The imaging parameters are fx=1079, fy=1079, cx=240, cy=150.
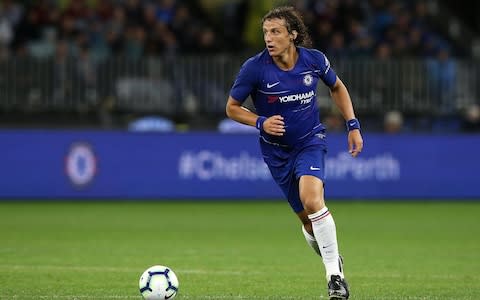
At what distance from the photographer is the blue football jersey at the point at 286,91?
9.80 metres

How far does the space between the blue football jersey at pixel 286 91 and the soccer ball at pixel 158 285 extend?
171 cm

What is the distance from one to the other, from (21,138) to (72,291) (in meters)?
12.1

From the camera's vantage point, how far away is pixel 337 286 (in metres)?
9.13

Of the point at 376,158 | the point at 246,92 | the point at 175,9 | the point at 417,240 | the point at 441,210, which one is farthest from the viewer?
the point at 175,9

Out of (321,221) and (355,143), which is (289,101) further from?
(321,221)

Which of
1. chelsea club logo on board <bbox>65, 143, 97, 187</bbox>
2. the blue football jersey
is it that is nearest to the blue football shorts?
the blue football jersey

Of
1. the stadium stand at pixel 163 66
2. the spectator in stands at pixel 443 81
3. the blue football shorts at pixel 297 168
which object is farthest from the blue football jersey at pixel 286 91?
the spectator in stands at pixel 443 81

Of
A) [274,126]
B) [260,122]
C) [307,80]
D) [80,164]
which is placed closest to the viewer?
[274,126]

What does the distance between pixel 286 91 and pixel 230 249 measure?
4.86m

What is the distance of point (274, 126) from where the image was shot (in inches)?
369

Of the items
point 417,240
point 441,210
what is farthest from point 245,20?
point 417,240

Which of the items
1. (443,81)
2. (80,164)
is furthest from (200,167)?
(443,81)

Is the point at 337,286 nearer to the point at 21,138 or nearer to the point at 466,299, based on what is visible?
the point at 466,299

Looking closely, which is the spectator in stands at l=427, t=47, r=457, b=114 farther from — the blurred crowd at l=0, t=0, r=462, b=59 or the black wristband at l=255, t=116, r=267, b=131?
the black wristband at l=255, t=116, r=267, b=131
